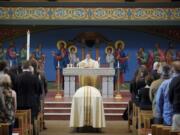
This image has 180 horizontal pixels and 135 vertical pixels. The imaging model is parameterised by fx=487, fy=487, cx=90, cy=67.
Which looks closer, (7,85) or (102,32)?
(7,85)

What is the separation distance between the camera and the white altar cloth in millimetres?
12664

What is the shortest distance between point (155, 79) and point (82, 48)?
13.0 meters

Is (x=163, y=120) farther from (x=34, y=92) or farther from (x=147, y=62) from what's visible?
(x=147, y=62)

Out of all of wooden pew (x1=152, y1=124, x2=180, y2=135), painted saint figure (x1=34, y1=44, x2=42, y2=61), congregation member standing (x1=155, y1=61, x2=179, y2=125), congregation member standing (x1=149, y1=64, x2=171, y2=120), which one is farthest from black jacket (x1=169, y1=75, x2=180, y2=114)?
painted saint figure (x1=34, y1=44, x2=42, y2=61)

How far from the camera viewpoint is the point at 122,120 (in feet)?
51.7

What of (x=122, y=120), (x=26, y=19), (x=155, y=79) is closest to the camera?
(x=155, y=79)

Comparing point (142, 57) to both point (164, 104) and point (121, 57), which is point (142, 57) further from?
point (164, 104)

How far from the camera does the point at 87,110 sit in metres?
12.7

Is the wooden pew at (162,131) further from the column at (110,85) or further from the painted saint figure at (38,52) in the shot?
the painted saint figure at (38,52)

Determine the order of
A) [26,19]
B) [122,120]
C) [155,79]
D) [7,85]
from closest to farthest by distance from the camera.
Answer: [7,85] < [155,79] < [122,120] < [26,19]

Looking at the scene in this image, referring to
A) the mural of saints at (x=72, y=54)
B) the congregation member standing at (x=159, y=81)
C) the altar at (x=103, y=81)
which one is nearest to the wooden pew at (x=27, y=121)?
the congregation member standing at (x=159, y=81)

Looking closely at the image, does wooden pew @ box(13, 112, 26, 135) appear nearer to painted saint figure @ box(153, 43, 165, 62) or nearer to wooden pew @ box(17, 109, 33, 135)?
wooden pew @ box(17, 109, 33, 135)

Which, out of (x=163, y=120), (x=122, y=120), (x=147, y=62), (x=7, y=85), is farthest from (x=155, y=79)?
(x=147, y=62)

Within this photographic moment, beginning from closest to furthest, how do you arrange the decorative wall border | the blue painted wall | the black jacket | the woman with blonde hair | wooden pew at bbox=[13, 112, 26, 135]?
the black jacket < the woman with blonde hair < wooden pew at bbox=[13, 112, 26, 135] < the decorative wall border < the blue painted wall
